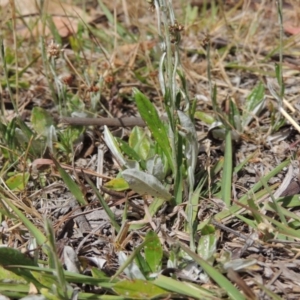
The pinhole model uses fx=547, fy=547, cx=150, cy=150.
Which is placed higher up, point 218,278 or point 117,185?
point 117,185

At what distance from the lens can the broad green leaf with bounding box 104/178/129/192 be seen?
1.73m

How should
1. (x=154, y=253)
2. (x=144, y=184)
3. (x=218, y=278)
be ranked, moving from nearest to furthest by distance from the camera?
(x=218, y=278), (x=154, y=253), (x=144, y=184)

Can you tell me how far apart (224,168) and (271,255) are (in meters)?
0.38

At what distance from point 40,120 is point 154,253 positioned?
30.7 inches

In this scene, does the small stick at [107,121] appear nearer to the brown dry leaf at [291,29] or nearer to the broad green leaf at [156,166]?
the broad green leaf at [156,166]

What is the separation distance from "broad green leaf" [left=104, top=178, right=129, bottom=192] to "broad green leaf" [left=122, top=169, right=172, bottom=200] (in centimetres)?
10

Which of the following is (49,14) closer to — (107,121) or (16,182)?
(107,121)

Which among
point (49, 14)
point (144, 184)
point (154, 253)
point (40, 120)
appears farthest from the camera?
point (49, 14)

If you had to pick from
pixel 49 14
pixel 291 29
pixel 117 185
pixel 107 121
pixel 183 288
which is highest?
pixel 49 14

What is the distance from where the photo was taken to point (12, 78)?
7.66 feet

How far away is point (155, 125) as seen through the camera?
174cm

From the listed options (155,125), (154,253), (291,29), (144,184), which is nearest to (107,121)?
(155,125)

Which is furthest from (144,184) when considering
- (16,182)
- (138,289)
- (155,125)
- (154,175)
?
(16,182)

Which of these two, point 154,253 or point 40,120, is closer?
point 154,253
